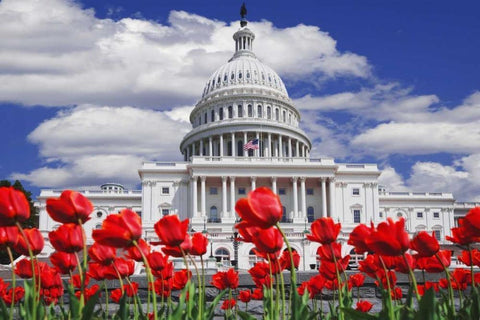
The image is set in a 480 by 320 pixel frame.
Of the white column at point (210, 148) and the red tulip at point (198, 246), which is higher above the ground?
the white column at point (210, 148)

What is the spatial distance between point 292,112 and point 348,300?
113779 millimetres

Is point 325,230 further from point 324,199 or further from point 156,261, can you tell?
point 324,199

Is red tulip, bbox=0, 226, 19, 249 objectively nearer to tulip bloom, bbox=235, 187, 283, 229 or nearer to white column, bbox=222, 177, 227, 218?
tulip bloom, bbox=235, 187, 283, 229

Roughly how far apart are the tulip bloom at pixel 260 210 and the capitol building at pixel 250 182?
156 feet

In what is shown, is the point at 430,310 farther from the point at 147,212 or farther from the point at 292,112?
the point at 292,112

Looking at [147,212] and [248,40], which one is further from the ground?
[248,40]

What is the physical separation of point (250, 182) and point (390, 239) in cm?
8234

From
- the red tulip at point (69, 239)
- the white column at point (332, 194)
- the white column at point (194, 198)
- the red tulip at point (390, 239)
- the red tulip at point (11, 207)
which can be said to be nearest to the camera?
the red tulip at point (11, 207)

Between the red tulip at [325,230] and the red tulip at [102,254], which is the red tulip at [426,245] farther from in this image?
the red tulip at [102,254]

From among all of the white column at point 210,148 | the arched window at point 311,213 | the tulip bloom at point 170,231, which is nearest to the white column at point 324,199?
the arched window at point 311,213

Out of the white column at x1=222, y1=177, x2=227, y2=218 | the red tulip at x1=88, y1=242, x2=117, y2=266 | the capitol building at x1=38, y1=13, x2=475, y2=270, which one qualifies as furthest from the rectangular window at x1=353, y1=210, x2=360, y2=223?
the red tulip at x1=88, y1=242, x2=117, y2=266

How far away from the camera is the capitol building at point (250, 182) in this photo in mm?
79625

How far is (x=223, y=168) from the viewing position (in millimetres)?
83812

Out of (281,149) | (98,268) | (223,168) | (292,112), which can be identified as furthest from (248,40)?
(98,268)
